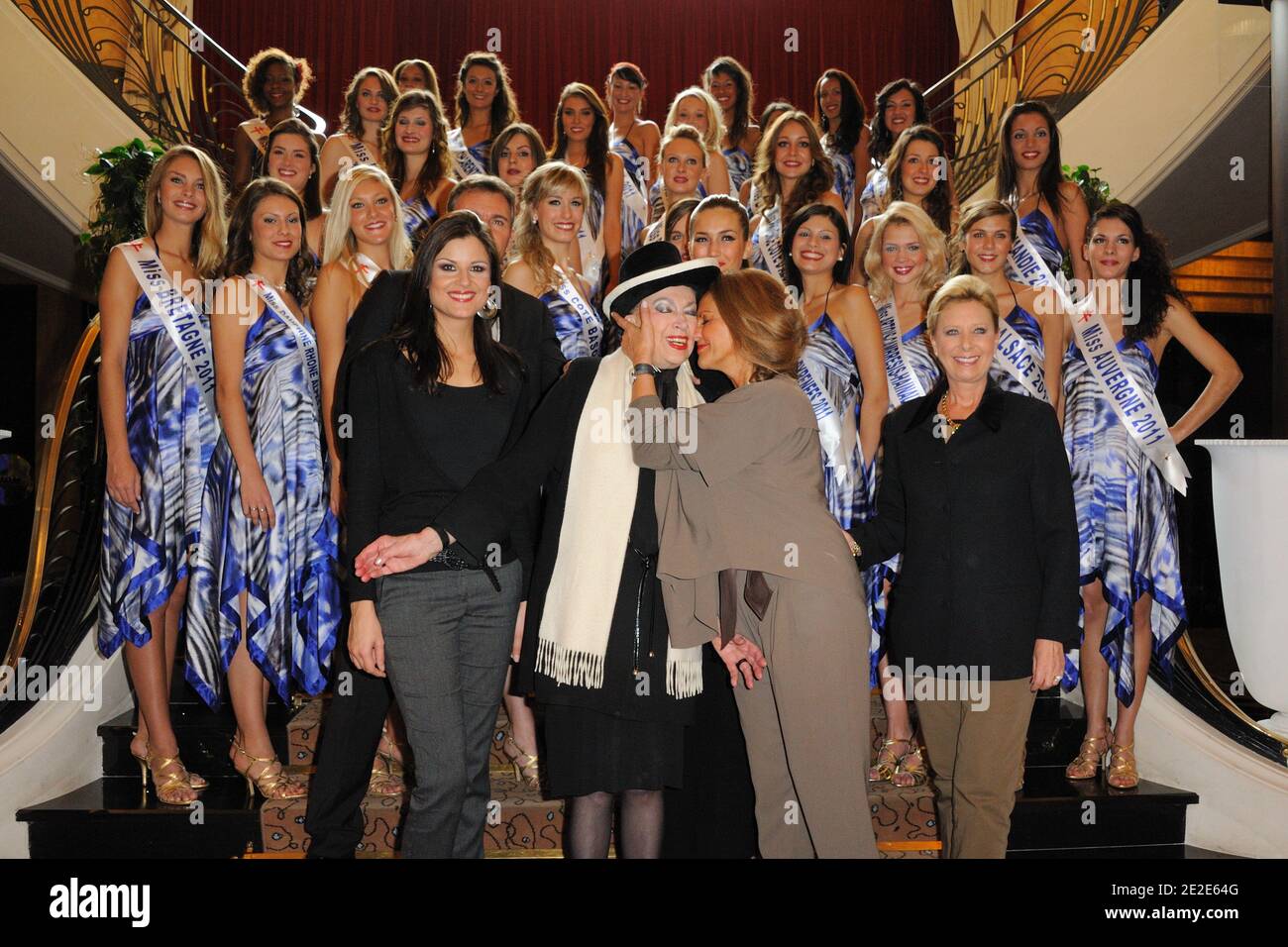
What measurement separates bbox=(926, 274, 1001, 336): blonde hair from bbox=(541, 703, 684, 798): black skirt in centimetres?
104

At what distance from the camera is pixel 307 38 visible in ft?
29.2

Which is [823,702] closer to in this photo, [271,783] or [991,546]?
[991,546]

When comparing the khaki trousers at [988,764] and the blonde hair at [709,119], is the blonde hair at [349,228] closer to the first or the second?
the blonde hair at [709,119]

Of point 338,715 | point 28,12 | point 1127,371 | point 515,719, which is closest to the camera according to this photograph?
point 338,715

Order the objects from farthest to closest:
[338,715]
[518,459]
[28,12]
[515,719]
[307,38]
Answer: [307,38]
[28,12]
[515,719]
[338,715]
[518,459]

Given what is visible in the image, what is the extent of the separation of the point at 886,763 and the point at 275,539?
1695 millimetres

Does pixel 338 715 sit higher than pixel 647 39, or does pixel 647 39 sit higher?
pixel 647 39

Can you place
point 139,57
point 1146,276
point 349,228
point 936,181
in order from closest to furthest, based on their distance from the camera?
point 349,228, point 1146,276, point 936,181, point 139,57

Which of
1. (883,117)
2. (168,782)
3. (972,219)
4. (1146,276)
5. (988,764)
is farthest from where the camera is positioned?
(883,117)

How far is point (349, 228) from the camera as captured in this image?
3.09 metres

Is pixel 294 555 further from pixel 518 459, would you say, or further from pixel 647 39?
pixel 647 39

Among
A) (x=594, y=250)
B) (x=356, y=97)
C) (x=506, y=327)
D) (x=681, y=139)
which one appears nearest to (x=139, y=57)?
(x=356, y=97)

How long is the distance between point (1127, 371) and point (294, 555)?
7.72 ft
